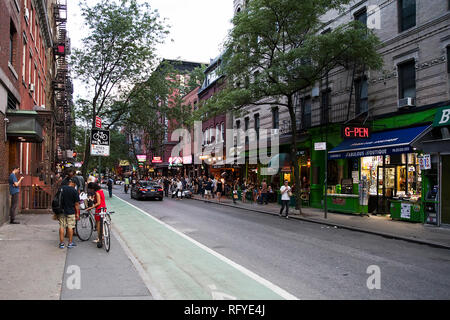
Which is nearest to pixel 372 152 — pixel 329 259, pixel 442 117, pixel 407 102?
pixel 407 102

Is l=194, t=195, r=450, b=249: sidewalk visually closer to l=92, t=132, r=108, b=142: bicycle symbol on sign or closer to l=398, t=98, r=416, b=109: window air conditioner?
l=398, t=98, r=416, b=109: window air conditioner

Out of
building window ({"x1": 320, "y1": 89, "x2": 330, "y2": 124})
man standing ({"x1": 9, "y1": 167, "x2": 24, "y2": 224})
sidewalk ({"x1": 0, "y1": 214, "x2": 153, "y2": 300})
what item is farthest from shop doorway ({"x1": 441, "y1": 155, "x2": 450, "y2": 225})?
man standing ({"x1": 9, "y1": 167, "x2": 24, "y2": 224})

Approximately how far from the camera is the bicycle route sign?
37.6 ft

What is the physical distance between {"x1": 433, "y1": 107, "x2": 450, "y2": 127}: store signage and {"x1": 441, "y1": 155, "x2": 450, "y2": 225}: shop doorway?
51.4 inches

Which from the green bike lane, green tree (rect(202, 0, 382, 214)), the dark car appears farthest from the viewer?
the dark car

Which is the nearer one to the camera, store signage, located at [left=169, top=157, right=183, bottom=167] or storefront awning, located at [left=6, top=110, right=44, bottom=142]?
storefront awning, located at [left=6, top=110, right=44, bottom=142]

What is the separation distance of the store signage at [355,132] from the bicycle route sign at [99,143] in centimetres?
1028

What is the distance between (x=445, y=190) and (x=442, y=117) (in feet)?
8.62

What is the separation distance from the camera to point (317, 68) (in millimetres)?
17344

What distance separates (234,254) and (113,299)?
3.87 meters

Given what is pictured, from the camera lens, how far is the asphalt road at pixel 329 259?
594 centimetres

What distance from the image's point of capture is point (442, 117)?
13.1m

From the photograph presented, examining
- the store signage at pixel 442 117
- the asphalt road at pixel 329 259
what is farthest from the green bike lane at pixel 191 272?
the store signage at pixel 442 117
